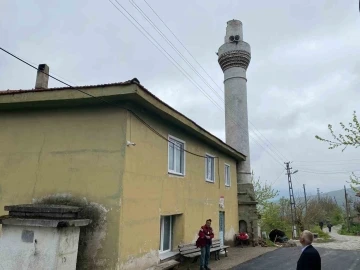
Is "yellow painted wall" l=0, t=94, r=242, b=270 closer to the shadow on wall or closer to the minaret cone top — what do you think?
the shadow on wall

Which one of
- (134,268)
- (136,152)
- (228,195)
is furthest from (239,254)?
(136,152)

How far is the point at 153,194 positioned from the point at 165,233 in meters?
2.23

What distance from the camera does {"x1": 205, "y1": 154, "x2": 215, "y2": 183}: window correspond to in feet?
47.0

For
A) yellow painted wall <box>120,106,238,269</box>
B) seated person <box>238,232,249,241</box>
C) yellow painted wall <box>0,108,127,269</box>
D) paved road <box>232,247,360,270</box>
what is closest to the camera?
yellow painted wall <box>0,108,127,269</box>

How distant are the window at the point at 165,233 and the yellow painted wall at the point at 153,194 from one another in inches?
10.4

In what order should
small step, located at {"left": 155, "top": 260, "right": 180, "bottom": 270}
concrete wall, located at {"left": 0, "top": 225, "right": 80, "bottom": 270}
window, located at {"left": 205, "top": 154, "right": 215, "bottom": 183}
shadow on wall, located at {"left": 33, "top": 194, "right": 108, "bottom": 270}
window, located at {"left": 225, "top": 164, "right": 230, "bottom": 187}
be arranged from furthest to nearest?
window, located at {"left": 225, "top": 164, "right": 230, "bottom": 187}
window, located at {"left": 205, "top": 154, "right": 215, "bottom": 183}
small step, located at {"left": 155, "top": 260, "right": 180, "bottom": 270}
shadow on wall, located at {"left": 33, "top": 194, "right": 108, "bottom": 270}
concrete wall, located at {"left": 0, "top": 225, "right": 80, "bottom": 270}

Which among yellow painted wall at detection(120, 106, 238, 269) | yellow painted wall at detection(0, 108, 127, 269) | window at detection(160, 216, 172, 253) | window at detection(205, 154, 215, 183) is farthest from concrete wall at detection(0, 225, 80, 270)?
window at detection(205, 154, 215, 183)

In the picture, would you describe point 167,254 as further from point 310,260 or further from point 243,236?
point 243,236

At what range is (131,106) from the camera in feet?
27.1

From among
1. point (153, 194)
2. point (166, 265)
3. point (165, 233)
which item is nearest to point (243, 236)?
point (165, 233)

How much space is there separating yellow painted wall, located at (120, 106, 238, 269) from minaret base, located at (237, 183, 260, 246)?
6.30m

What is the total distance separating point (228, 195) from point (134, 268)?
33.8 ft

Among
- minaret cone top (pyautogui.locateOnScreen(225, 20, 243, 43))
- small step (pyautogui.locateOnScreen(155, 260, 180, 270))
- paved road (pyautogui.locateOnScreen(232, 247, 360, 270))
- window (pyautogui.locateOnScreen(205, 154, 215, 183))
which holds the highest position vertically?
minaret cone top (pyautogui.locateOnScreen(225, 20, 243, 43))

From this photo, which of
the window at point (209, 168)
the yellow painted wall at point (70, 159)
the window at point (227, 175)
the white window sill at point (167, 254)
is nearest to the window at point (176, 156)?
the white window sill at point (167, 254)
